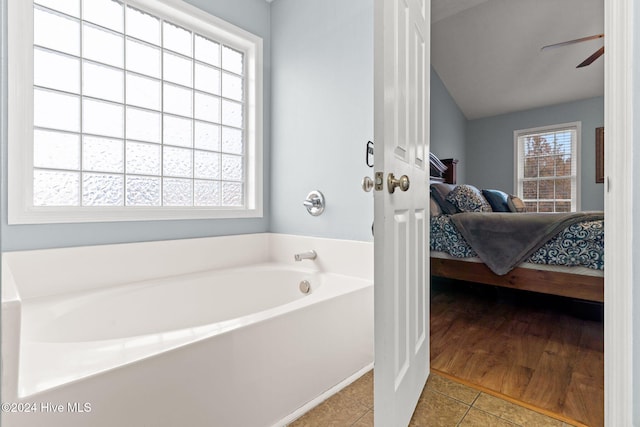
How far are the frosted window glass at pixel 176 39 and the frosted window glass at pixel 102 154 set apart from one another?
2.39ft

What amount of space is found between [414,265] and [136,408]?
1025 millimetres

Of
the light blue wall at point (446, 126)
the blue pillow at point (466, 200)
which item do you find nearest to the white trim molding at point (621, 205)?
the blue pillow at point (466, 200)

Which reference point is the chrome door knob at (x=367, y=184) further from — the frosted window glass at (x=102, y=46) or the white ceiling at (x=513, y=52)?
the white ceiling at (x=513, y=52)

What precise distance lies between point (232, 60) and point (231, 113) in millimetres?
392

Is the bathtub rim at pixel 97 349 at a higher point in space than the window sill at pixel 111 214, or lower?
lower

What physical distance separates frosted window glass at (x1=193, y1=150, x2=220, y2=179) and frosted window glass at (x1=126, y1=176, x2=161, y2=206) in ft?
0.95

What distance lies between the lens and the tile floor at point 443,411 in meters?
1.28

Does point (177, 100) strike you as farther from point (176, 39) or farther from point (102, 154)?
point (102, 154)

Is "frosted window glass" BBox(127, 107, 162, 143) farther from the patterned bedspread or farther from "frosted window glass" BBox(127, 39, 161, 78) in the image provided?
the patterned bedspread

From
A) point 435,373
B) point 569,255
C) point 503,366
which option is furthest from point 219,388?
point 569,255

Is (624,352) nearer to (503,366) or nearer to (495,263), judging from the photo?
(503,366)

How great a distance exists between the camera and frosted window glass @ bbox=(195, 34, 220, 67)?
2.32 meters

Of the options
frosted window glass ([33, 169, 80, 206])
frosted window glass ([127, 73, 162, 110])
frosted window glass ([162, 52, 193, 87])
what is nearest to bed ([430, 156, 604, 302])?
frosted window glass ([162, 52, 193, 87])

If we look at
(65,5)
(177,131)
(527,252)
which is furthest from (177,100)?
(527,252)
